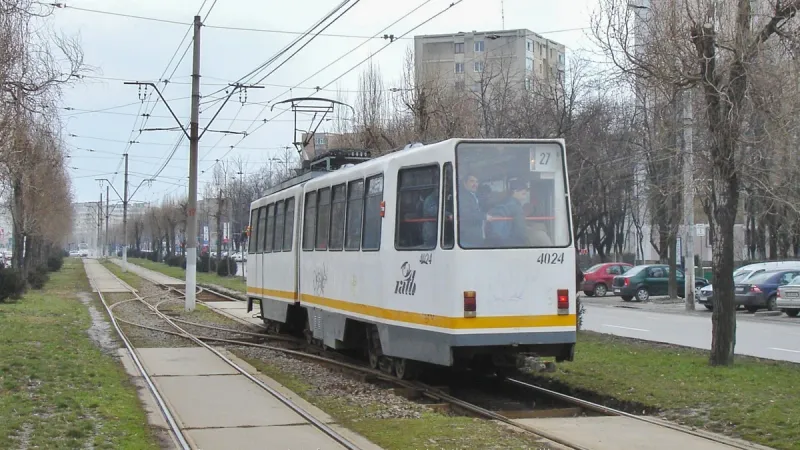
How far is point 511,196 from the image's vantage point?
11906mm

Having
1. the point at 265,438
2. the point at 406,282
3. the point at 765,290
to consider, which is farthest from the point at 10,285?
the point at 265,438

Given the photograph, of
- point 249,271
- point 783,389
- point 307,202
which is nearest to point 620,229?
point 249,271

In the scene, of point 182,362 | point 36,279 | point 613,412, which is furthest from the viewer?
point 36,279

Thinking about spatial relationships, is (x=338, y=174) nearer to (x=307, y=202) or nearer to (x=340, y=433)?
(x=307, y=202)

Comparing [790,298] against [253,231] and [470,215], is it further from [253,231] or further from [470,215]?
[470,215]

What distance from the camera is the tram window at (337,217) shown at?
15.3 metres

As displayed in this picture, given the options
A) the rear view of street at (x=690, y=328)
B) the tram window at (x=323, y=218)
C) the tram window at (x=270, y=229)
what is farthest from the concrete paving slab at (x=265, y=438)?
the tram window at (x=270, y=229)

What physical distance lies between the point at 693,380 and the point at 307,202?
25.6ft

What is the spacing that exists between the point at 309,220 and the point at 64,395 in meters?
6.70

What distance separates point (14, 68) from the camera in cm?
1652

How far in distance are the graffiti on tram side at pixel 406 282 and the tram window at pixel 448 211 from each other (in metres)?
0.76

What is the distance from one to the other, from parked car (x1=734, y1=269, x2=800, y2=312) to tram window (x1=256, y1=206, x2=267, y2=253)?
16.8 metres

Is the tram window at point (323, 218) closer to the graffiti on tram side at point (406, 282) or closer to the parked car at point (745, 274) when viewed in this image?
the graffiti on tram side at point (406, 282)

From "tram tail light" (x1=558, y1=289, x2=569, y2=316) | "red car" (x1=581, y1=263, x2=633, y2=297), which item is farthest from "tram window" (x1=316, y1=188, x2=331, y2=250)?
"red car" (x1=581, y1=263, x2=633, y2=297)
